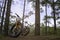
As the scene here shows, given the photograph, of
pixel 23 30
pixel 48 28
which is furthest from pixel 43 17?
pixel 23 30

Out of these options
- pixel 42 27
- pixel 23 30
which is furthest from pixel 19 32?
pixel 42 27

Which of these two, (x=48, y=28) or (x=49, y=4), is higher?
(x=49, y=4)

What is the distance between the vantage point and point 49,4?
14117 millimetres

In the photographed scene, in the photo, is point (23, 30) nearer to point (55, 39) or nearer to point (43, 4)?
point (55, 39)

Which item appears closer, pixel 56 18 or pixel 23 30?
pixel 23 30

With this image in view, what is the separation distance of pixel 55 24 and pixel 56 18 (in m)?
0.80

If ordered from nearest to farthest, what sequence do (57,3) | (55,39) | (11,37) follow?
(55,39) → (11,37) → (57,3)

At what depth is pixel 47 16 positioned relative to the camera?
14102 mm

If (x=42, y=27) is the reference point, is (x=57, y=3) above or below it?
above

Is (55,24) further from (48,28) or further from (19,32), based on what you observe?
(19,32)

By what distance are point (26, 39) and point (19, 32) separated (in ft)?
3.85

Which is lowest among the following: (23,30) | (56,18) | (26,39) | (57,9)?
(26,39)

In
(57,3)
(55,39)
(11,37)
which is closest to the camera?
(55,39)

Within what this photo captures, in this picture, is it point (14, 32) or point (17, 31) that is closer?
point (17, 31)
